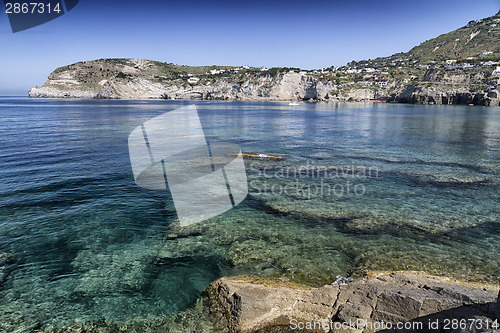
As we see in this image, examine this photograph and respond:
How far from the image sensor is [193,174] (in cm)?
1545

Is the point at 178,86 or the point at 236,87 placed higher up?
the point at 178,86

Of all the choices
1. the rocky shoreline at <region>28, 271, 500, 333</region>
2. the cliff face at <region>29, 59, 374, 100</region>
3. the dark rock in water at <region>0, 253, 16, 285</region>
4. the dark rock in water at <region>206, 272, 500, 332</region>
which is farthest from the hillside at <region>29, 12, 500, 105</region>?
the dark rock in water at <region>0, 253, 16, 285</region>

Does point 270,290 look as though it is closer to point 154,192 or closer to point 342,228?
point 342,228

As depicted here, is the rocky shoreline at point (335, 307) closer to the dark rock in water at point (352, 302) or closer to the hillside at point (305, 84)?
the dark rock in water at point (352, 302)

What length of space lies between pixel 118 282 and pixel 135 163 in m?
12.9

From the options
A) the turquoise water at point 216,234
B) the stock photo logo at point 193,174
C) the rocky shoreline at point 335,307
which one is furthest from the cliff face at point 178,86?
the rocky shoreline at point 335,307

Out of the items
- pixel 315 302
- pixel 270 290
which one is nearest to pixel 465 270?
pixel 315 302

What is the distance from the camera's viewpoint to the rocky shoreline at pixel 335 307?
4.70 m

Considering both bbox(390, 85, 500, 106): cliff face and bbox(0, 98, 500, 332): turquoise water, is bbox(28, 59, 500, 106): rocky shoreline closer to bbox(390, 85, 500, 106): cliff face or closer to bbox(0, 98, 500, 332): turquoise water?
bbox(390, 85, 500, 106): cliff face

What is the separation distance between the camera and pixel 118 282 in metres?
6.55
